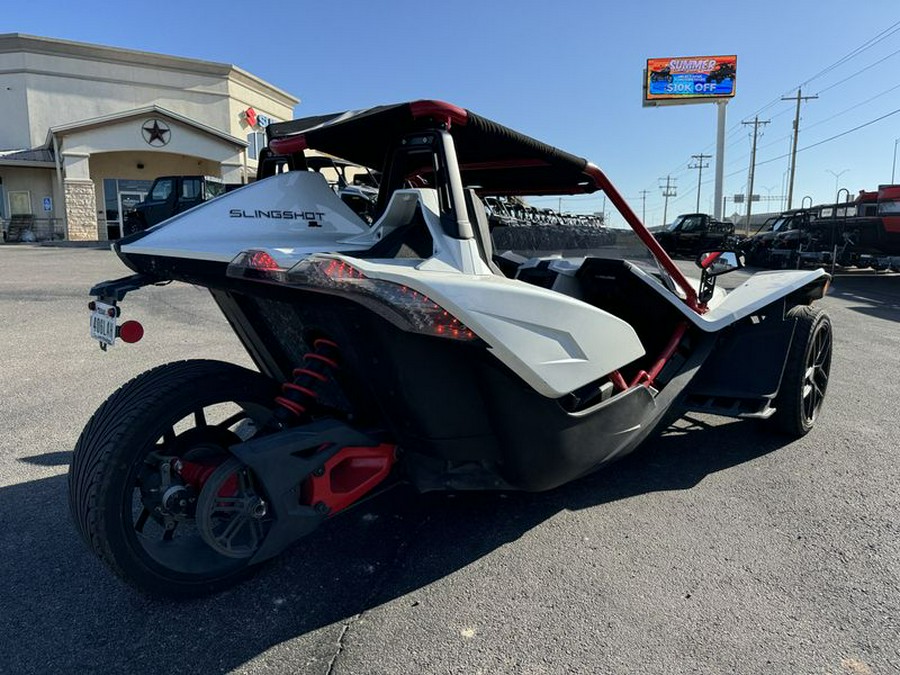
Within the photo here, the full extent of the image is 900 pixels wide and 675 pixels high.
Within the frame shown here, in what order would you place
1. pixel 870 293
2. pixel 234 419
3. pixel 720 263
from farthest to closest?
pixel 870 293, pixel 720 263, pixel 234 419

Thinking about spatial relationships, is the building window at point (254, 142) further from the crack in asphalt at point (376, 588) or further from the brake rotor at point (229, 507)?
the brake rotor at point (229, 507)

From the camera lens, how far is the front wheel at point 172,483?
207cm

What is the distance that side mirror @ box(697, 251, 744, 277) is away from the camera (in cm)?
343

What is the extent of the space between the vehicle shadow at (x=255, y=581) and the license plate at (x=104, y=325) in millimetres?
948

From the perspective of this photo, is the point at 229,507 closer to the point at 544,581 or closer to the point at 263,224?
the point at 263,224

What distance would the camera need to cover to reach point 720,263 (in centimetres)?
345

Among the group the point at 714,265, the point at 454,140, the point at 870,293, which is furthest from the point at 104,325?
the point at 870,293

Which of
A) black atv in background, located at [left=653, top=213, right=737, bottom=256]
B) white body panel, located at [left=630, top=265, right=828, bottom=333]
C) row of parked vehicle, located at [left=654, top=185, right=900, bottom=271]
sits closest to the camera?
white body panel, located at [left=630, top=265, right=828, bottom=333]

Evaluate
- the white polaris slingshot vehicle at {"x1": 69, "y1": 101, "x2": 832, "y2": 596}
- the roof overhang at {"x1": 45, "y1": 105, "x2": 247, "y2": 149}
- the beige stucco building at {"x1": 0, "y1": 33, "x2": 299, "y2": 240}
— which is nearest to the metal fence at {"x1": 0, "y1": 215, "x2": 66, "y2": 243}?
the beige stucco building at {"x1": 0, "y1": 33, "x2": 299, "y2": 240}

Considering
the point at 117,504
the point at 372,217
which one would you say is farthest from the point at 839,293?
the point at 117,504

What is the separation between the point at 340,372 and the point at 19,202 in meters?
30.3

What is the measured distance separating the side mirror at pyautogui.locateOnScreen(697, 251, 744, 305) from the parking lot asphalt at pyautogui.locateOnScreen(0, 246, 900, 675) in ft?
3.39

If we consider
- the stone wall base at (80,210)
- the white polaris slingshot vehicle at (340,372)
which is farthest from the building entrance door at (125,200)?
the white polaris slingshot vehicle at (340,372)

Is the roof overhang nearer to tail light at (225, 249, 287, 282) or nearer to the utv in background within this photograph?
the utv in background
